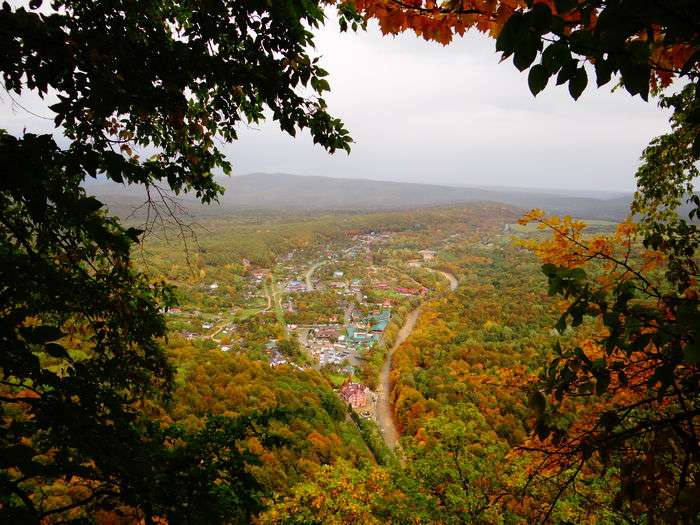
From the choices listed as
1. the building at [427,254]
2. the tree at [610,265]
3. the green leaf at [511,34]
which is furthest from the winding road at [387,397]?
the building at [427,254]

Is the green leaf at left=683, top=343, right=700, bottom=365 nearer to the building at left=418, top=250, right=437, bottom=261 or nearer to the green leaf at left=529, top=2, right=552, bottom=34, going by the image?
the green leaf at left=529, top=2, right=552, bottom=34

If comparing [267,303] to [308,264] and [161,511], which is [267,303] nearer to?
[308,264]

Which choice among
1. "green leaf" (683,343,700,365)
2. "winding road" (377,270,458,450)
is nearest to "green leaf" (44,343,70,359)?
"green leaf" (683,343,700,365)

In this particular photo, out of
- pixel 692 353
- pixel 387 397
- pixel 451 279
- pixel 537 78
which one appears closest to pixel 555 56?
pixel 537 78

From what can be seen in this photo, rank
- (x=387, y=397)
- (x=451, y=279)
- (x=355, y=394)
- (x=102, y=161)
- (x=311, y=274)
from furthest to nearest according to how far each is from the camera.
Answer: (x=311, y=274) < (x=451, y=279) < (x=387, y=397) < (x=355, y=394) < (x=102, y=161)

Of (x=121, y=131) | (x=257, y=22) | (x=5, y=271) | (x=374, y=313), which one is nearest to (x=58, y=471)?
(x=5, y=271)

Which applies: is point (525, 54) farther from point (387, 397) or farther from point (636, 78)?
point (387, 397)

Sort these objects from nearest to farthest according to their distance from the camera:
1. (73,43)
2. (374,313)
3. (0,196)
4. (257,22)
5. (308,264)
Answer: (73,43), (0,196), (257,22), (374,313), (308,264)
